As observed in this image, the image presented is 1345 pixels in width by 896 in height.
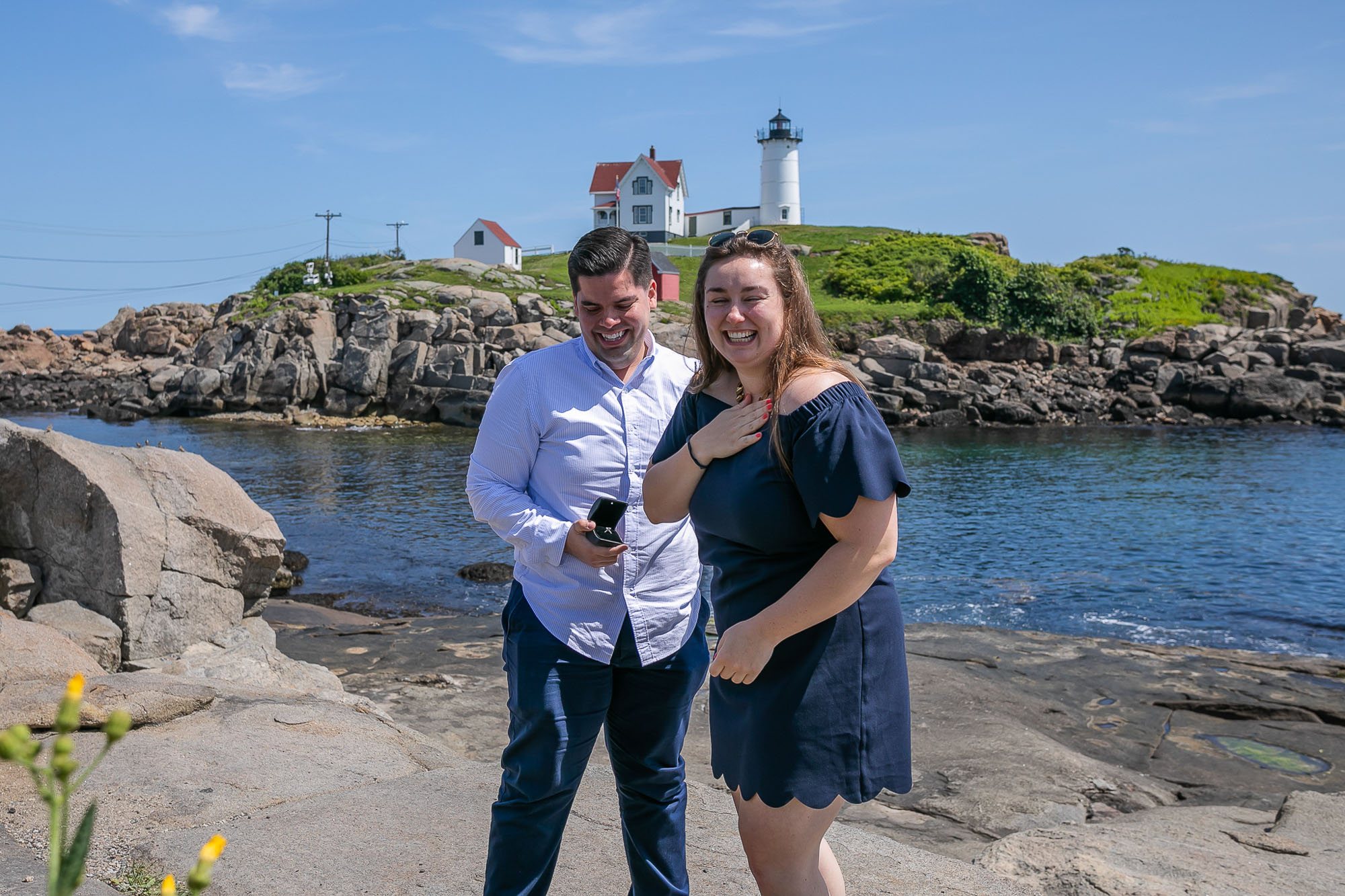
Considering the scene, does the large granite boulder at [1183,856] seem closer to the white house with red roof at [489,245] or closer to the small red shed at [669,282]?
the small red shed at [669,282]

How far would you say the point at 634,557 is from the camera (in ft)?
10.6

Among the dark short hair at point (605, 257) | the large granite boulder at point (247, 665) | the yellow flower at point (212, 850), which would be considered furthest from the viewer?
the large granite boulder at point (247, 665)

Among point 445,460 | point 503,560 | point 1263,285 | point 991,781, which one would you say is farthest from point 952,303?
point 991,781

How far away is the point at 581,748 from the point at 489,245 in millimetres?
67383

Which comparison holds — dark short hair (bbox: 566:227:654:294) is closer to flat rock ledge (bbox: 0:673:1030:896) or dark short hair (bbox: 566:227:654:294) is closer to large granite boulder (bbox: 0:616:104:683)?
flat rock ledge (bbox: 0:673:1030:896)

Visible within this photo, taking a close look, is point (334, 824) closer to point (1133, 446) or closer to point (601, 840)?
point (601, 840)

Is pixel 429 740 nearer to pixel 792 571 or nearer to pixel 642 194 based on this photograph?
pixel 792 571

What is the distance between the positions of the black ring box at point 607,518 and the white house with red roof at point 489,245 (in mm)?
65530

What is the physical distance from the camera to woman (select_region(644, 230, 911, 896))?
95.3 inches

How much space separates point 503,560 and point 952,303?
39700 millimetres

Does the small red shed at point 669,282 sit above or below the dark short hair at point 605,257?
above

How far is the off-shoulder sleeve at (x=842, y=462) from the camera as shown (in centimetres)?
238

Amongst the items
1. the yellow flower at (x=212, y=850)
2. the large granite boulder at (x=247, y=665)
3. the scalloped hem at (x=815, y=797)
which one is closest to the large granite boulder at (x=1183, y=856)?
the scalloped hem at (x=815, y=797)

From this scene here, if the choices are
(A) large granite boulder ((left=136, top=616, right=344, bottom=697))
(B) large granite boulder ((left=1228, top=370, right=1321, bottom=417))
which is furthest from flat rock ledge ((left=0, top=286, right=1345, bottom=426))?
(A) large granite boulder ((left=136, top=616, right=344, bottom=697))
